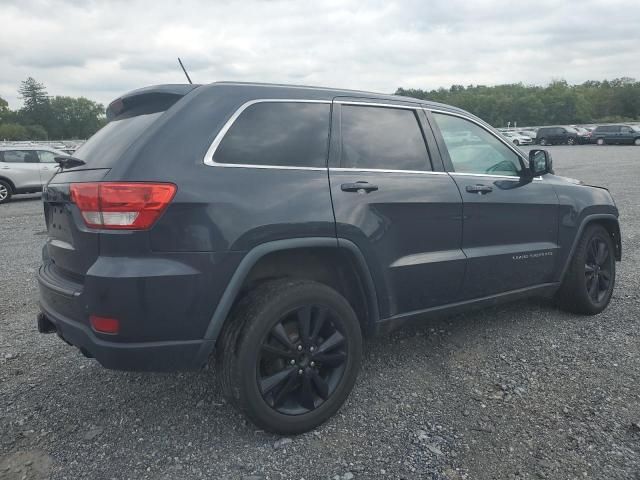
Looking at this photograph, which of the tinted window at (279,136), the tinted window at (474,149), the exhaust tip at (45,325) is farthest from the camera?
the tinted window at (474,149)

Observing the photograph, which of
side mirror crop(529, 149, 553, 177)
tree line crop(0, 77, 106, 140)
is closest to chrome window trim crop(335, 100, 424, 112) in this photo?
side mirror crop(529, 149, 553, 177)

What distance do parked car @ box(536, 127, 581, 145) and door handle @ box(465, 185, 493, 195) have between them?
44.8m

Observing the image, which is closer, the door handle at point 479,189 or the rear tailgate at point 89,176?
the rear tailgate at point 89,176

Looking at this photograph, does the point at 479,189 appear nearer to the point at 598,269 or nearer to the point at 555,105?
the point at 598,269

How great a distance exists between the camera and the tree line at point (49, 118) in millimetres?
71688

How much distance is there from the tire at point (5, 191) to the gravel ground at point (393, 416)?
1201cm

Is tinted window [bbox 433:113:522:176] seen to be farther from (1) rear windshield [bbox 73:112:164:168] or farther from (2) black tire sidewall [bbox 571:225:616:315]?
(1) rear windshield [bbox 73:112:164:168]

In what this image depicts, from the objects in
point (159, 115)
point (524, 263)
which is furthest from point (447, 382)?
point (159, 115)

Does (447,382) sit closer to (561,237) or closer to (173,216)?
(561,237)

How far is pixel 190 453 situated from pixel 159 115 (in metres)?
1.71

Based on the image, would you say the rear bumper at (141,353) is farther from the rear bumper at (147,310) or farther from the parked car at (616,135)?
the parked car at (616,135)

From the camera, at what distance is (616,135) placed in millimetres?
39062

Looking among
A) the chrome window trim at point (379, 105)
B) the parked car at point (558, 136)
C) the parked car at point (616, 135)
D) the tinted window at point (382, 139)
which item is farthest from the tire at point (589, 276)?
the parked car at point (558, 136)

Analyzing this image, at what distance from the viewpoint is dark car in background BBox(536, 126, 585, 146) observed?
42969mm
